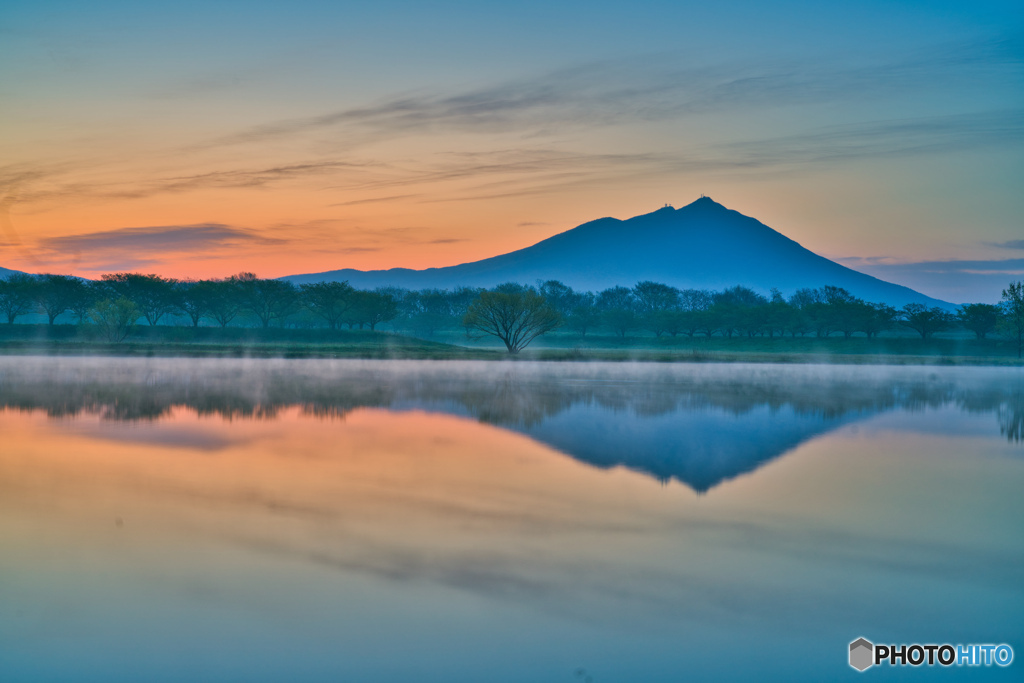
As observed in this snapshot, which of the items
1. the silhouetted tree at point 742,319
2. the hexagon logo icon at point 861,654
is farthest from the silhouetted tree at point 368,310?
the hexagon logo icon at point 861,654

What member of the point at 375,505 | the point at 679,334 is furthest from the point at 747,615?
the point at 679,334

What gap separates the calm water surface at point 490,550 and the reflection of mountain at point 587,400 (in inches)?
17.4

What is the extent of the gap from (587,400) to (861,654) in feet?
86.4

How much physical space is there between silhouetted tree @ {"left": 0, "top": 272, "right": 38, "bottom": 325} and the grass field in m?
17.0

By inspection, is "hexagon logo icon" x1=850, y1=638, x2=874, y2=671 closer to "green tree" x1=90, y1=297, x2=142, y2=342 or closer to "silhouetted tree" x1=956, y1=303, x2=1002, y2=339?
"green tree" x1=90, y1=297, x2=142, y2=342

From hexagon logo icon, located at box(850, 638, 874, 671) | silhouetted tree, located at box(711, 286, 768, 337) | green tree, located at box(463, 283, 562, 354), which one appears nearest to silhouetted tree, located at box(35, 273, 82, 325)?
green tree, located at box(463, 283, 562, 354)

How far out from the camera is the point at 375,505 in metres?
13.4

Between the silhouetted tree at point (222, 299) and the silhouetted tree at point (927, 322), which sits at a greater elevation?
the silhouetted tree at point (222, 299)

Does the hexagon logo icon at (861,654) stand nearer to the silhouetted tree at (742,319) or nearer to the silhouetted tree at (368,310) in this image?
the silhouetted tree at (368,310)

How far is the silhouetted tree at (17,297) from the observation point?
384 feet

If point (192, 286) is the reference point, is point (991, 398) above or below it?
below

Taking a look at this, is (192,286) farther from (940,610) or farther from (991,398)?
(940,610)

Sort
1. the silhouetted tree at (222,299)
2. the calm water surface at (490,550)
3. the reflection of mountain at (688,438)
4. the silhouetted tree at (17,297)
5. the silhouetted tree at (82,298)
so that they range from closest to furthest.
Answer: the calm water surface at (490,550)
the reflection of mountain at (688,438)
the silhouetted tree at (17,297)
the silhouetted tree at (82,298)
the silhouetted tree at (222,299)

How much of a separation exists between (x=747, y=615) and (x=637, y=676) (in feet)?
6.50
